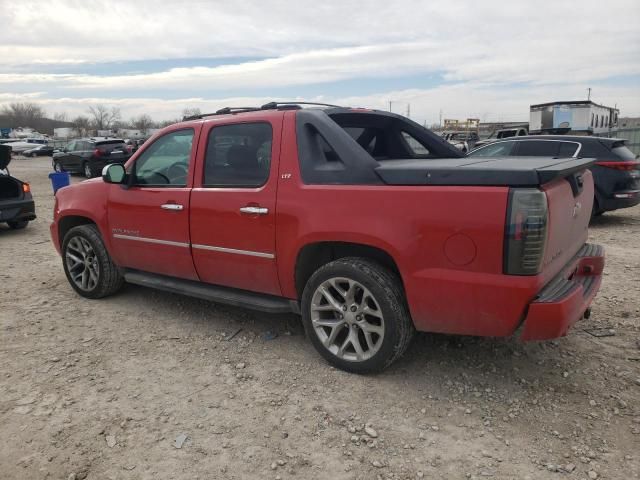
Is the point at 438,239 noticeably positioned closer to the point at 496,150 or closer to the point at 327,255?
the point at 327,255

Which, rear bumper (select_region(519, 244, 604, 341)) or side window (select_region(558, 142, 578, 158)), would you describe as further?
side window (select_region(558, 142, 578, 158))

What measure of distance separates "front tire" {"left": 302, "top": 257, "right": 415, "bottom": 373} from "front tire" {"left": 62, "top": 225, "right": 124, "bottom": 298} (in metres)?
2.46

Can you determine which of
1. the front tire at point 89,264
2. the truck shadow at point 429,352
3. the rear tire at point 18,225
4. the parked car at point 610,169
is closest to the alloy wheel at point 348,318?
the truck shadow at point 429,352

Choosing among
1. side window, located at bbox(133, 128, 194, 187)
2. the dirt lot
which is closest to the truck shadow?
the dirt lot

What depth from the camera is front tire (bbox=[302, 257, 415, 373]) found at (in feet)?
10.5

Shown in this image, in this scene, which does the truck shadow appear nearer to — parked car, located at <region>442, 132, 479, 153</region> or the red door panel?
the red door panel

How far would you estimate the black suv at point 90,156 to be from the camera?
21.5m

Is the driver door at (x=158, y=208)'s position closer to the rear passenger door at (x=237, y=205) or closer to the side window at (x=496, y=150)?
the rear passenger door at (x=237, y=205)

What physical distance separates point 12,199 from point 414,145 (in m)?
7.69

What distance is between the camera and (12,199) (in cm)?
902

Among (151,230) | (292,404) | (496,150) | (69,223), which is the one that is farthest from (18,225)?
(496,150)

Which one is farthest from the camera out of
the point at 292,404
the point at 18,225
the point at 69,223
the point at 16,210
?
the point at 18,225

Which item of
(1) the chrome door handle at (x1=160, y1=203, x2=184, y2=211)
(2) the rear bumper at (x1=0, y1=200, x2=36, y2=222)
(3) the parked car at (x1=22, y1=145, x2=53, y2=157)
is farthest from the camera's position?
(3) the parked car at (x1=22, y1=145, x2=53, y2=157)

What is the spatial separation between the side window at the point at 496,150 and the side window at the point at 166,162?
6246 millimetres
